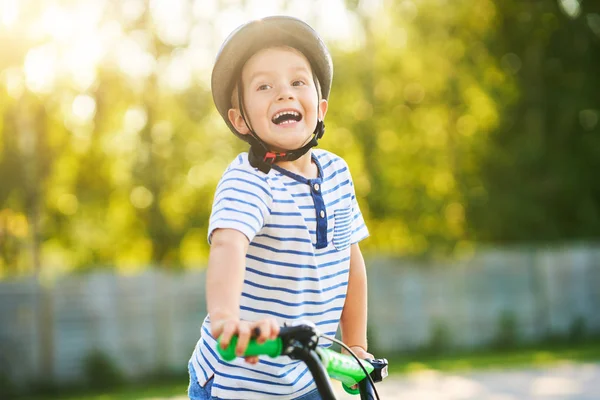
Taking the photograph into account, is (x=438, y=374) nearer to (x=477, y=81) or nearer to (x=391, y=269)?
(x=391, y=269)

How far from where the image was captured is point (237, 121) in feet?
7.24

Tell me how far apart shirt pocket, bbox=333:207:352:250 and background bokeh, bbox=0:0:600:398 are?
34.8 feet

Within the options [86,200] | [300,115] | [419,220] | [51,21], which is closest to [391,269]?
[419,220]

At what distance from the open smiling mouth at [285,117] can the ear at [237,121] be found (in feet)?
0.34

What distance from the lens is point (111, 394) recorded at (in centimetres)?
1156

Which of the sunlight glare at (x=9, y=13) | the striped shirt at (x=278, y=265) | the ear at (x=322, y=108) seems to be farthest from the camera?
the sunlight glare at (x=9, y=13)

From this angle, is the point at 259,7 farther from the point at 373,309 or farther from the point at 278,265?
the point at 278,265

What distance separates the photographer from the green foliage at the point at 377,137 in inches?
551

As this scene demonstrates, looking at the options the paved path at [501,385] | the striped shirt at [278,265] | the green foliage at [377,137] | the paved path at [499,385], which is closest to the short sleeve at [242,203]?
the striped shirt at [278,265]

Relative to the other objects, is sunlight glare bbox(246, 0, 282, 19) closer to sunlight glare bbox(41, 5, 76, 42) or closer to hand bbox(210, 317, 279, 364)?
sunlight glare bbox(41, 5, 76, 42)

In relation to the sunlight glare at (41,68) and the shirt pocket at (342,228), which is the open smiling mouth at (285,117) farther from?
the sunlight glare at (41,68)

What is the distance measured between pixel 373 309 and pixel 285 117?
11.8m

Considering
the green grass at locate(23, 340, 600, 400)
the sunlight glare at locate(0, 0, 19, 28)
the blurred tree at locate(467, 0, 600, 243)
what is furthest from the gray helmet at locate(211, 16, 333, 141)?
the blurred tree at locate(467, 0, 600, 243)

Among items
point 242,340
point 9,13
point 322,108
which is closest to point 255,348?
point 242,340
